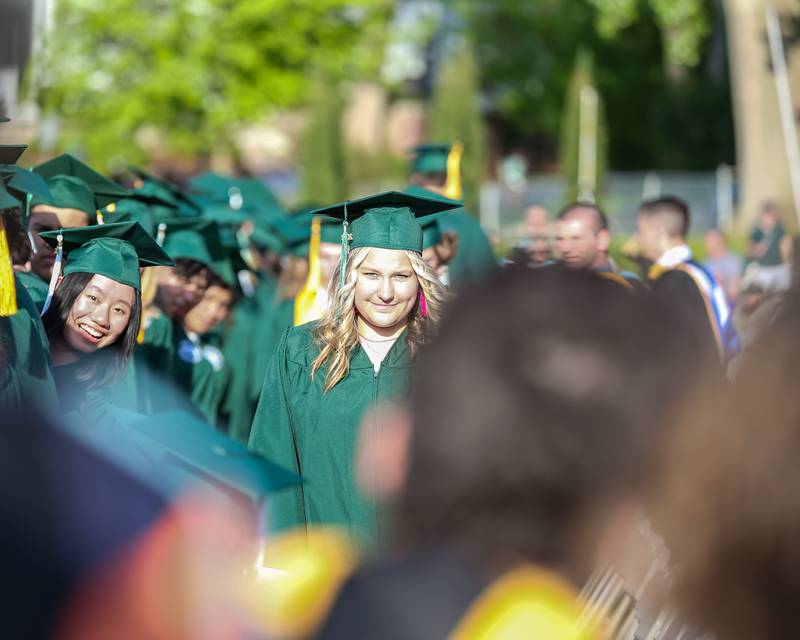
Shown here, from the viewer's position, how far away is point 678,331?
178 cm

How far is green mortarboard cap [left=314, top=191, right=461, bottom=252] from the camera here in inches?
178

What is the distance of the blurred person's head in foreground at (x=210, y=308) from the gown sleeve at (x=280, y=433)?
2595 millimetres

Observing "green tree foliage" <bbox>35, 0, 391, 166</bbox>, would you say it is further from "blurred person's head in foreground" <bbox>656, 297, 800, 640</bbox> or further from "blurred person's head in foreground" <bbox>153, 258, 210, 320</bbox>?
"blurred person's head in foreground" <bbox>656, 297, 800, 640</bbox>

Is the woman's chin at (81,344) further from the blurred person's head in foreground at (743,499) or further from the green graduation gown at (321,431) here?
the blurred person's head in foreground at (743,499)

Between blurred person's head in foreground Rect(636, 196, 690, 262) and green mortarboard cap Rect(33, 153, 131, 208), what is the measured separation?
3116 mm

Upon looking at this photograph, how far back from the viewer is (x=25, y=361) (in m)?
3.76

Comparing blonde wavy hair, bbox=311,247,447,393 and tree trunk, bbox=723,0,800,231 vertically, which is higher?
tree trunk, bbox=723,0,800,231

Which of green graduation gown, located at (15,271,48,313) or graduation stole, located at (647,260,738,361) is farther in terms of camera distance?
graduation stole, located at (647,260,738,361)

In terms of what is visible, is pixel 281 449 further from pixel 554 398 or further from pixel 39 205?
pixel 554 398

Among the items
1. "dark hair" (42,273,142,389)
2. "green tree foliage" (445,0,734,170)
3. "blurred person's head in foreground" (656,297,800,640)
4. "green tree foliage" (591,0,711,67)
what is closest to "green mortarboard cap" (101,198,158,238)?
"dark hair" (42,273,142,389)

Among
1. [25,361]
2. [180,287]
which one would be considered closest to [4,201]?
[25,361]

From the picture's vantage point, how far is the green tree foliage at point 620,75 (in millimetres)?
33844

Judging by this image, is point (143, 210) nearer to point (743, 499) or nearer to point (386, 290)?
point (386, 290)

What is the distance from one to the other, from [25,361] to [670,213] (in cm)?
467
